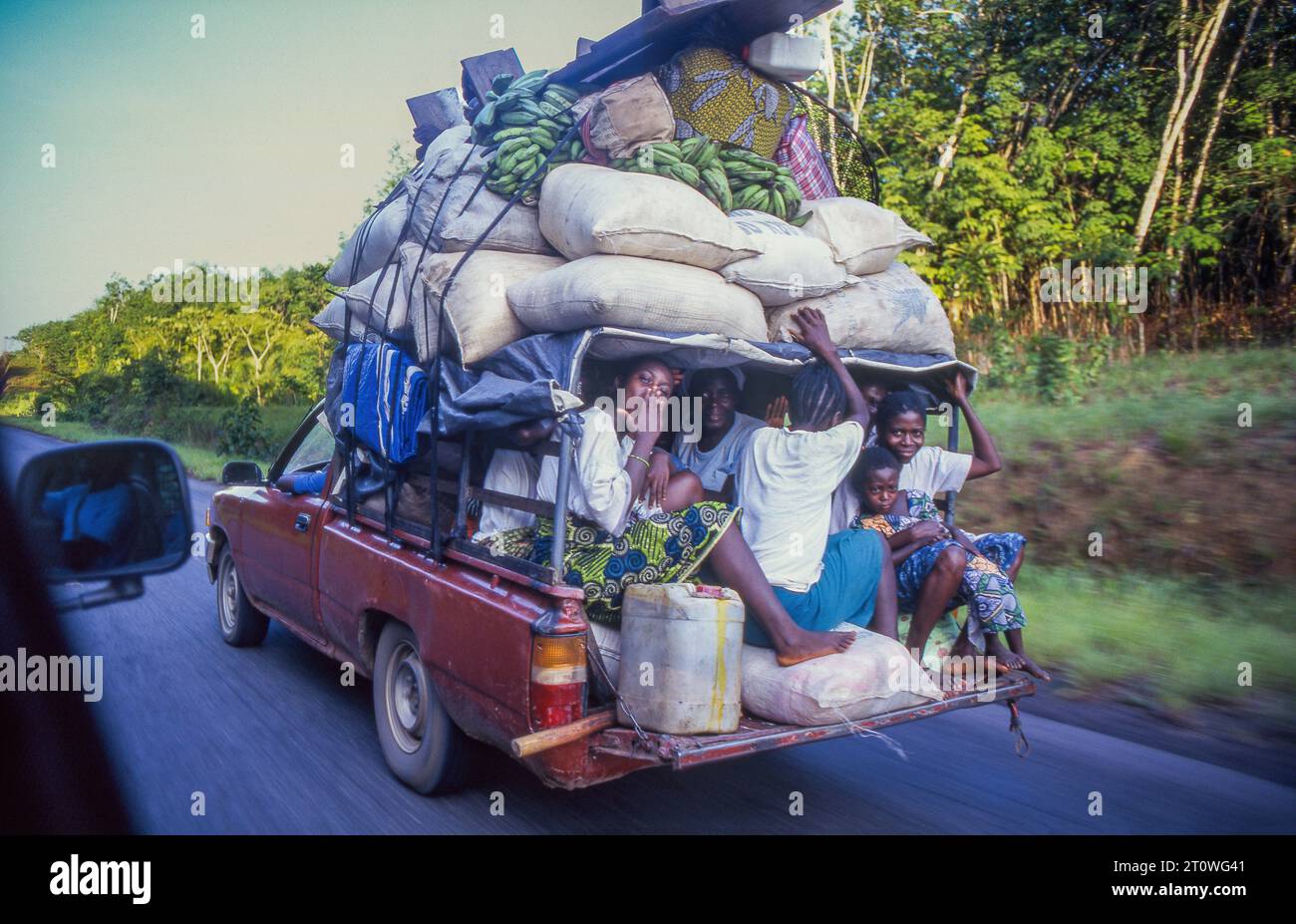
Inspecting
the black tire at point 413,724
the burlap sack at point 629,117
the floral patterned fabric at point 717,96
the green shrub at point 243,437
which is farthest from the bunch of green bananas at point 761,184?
the green shrub at point 243,437

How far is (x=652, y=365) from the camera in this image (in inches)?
160

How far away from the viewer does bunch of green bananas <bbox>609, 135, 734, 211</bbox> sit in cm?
437

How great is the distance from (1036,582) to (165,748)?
240 inches

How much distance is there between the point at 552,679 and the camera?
10.7 ft

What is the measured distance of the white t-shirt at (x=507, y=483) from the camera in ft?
13.4

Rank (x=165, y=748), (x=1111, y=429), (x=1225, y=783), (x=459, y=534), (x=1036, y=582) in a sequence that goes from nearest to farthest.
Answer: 1. (x=459, y=534)
2. (x=1225, y=783)
3. (x=165, y=748)
4. (x=1036, y=582)
5. (x=1111, y=429)

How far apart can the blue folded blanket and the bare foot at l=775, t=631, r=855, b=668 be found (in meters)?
1.82

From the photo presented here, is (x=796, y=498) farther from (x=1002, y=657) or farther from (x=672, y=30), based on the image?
(x=672, y=30)

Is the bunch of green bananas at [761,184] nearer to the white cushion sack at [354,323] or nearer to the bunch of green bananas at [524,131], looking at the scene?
the bunch of green bananas at [524,131]

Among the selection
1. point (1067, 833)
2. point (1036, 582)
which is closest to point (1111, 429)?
point (1036, 582)

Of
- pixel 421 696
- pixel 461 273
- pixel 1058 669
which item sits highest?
pixel 461 273

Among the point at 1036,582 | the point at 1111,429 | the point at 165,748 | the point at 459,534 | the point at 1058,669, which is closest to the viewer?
the point at 459,534

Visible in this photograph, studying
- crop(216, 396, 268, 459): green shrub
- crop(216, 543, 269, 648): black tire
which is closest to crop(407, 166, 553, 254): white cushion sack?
crop(216, 543, 269, 648): black tire
